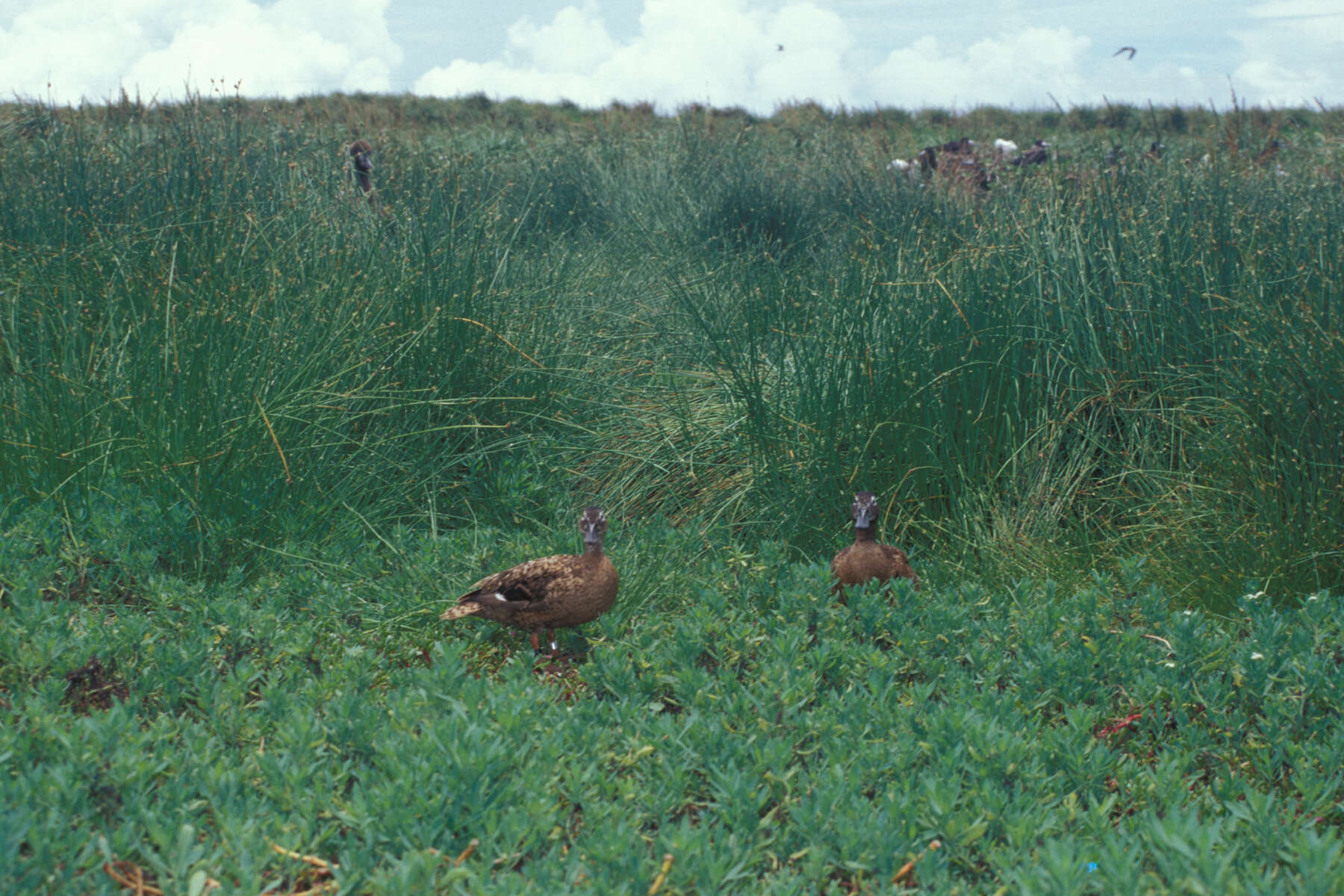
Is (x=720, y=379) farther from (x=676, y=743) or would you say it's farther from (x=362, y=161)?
(x=362, y=161)

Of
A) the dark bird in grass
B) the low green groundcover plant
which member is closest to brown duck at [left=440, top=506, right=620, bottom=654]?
the low green groundcover plant

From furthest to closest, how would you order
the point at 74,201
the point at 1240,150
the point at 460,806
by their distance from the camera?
1. the point at 1240,150
2. the point at 74,201
3. the point at 460,806

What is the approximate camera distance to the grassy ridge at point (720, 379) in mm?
4465

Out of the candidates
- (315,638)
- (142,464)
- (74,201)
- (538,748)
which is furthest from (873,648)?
(74,201)

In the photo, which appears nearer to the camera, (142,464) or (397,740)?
(397,740)

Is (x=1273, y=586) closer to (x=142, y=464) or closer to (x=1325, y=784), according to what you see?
(x=1325, y=784)

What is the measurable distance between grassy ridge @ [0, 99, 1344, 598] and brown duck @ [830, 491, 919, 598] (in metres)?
0.58

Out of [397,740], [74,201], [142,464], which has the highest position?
[74,201]

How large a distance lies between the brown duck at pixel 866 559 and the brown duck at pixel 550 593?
91 cm

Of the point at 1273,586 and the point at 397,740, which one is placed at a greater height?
the point at 397,740

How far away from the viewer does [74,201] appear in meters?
7.19

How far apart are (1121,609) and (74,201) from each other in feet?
22.9

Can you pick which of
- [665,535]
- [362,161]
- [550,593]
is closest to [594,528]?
[550,593]

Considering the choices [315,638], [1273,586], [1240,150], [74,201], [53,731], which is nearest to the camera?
[53,731]
